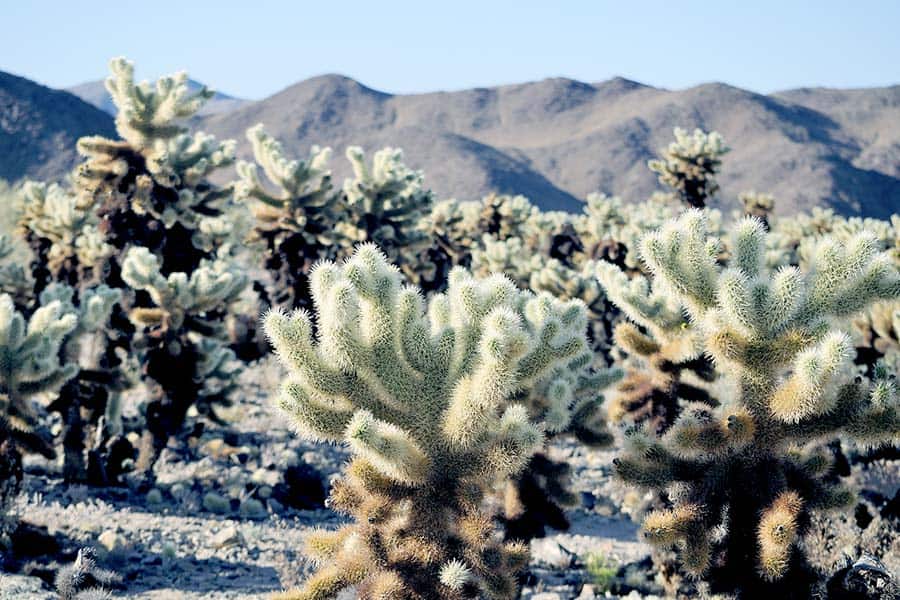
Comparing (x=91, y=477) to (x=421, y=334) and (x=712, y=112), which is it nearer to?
(x=421, y=334)

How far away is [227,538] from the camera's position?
8.43 metres

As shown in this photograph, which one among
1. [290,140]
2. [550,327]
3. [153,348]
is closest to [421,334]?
[550,327]

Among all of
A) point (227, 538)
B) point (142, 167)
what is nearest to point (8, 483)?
→ point (227, 538)

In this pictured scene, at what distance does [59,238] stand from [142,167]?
4413 millimetres

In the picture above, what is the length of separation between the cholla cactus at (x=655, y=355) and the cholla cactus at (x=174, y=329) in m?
5.28

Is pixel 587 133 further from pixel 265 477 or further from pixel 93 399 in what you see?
pixel 93 399

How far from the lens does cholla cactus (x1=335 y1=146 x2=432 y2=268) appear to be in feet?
46.6

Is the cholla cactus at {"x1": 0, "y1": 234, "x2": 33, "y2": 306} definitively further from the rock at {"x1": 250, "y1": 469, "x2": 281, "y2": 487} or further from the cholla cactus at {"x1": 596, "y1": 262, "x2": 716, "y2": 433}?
the cholla cactus at {"x1": 596, "y1": 262, "x2": 716, "y2": 433}

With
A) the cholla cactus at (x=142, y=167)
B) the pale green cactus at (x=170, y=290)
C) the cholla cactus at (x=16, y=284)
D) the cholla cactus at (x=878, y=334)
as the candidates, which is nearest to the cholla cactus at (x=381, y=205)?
the cholla cactus at (x=142, y=167)

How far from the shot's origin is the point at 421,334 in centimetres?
439

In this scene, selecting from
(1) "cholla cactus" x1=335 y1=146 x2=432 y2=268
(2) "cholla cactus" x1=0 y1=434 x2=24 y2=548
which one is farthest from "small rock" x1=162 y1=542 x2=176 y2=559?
(1) "cholla cactus" x1=335 y1=146 x2=432 y2=268

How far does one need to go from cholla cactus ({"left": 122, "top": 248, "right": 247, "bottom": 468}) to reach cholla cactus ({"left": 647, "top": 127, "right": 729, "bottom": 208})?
10057 millimetres

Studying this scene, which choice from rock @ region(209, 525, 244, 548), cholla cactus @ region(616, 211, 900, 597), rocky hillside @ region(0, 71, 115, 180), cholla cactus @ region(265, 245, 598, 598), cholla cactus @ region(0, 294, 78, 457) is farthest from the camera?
Result: rocky hillside @ region(0, 71, 115, 180)

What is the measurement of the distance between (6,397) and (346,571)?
518cm
